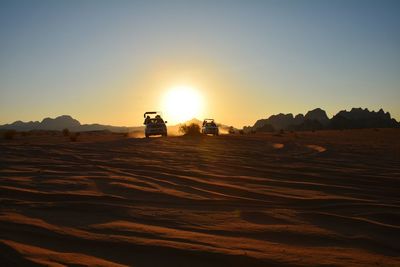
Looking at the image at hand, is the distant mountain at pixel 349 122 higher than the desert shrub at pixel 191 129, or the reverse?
the distant mountain at pixel 349 122

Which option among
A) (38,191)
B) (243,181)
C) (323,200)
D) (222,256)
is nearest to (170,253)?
(222,256)

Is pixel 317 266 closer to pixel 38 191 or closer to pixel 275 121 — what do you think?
pixel 38 191

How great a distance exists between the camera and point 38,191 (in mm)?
6562

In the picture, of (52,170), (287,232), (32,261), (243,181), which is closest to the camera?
(32,261)

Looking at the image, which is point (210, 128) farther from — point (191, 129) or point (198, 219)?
point (198, 219)

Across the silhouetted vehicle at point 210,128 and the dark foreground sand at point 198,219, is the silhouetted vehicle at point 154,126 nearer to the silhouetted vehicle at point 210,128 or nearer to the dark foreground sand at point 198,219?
the silhouetted vehicle at point 210,128

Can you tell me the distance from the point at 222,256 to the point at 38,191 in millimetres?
3914

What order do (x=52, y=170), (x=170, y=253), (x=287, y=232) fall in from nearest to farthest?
(x=170, y=253), (x=287, y=232), (x=52, y=170)

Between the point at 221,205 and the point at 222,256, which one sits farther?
the point at 221,205

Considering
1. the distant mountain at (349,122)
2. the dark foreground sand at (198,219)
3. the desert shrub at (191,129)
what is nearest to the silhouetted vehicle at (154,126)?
the desert shrub at (191,129)

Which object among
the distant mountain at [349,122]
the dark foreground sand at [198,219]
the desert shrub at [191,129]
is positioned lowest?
the dark foreground sand at [198,219]

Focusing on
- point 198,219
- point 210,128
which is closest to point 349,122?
point 210,128

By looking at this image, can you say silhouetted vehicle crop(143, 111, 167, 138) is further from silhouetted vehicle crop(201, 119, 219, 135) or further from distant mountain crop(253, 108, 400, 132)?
distant mountain crop(253, 108, 400, 132)

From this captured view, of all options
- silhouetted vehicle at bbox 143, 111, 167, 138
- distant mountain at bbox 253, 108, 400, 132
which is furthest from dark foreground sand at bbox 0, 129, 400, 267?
distant mountain at bbox 253, 108, 400, 132
